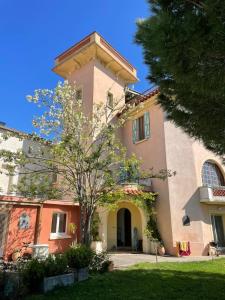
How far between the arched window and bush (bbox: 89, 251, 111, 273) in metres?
13.3

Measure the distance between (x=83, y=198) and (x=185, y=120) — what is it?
607cm

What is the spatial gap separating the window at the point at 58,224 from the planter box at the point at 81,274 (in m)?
7.51

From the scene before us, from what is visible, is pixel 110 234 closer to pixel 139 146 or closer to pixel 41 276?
pixel 139 146

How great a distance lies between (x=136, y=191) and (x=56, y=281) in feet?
33.9

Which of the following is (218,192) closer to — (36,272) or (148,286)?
(148,286)

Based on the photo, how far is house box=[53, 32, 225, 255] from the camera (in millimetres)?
17938

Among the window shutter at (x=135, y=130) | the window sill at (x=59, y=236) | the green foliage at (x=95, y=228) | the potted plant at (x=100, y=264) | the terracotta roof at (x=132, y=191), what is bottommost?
the potted plant at (x=100, y=264)

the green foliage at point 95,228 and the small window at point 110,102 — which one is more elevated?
the small window at point 110,102

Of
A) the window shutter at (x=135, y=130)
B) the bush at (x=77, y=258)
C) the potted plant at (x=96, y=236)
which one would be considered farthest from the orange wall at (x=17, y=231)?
the window shutter at (x=135, y=130)

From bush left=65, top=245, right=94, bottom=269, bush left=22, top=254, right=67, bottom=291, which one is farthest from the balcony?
bush left=22, top=254, right=67, bottom=291

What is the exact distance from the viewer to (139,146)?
69.8 ft

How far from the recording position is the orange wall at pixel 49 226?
15139mm

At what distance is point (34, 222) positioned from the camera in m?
15.0

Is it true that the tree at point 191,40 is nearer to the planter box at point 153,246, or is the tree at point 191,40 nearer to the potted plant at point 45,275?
the potted plant at point 45,275
